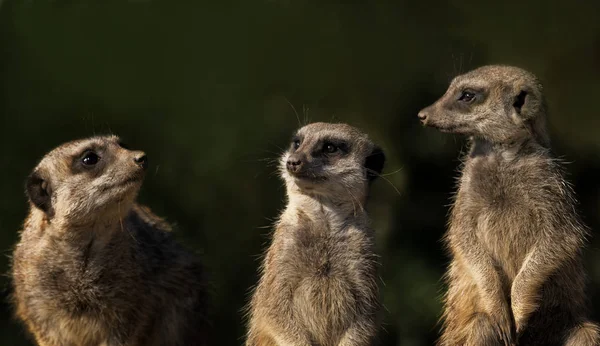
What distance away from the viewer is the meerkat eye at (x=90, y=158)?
191 inches

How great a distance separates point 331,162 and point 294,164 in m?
0.26

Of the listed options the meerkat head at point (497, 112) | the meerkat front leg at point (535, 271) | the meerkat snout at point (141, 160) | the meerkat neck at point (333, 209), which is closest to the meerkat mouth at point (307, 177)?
the meerkat neck at point (333, 209)

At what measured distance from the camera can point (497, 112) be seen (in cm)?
468

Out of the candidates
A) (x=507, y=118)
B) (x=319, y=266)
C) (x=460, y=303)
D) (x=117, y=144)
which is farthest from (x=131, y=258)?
(x=507, y=118)

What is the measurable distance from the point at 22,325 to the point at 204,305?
97 cm

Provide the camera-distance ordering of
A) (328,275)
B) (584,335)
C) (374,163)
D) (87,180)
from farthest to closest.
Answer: (374,163), (87,180), (328,275), (584,335)

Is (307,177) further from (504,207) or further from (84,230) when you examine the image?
(84,230)

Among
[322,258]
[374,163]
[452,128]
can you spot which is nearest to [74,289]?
[322,258]

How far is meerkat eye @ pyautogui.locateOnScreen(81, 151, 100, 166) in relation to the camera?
4859mm

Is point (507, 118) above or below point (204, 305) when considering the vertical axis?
above

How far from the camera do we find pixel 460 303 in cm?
489

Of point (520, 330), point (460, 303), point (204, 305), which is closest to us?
point (520, 330)

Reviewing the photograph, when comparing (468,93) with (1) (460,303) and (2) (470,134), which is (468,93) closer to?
(2) (470,134)

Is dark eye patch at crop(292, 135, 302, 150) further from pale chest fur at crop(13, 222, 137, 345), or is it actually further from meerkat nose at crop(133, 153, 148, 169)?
pale chest fur at crop(13, 222, 137, 345)
